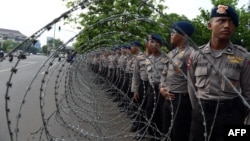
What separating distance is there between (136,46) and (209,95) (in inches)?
167

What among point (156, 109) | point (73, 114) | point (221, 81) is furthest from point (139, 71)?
point (221, 81)

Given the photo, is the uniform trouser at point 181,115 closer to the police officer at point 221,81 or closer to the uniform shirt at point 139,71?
the police officer at point 221,81

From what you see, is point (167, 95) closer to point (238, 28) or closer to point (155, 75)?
point (155, 75)

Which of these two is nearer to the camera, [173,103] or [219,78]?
[219,78]

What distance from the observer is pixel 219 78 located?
3.37 meters

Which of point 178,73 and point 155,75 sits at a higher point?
point 178,73

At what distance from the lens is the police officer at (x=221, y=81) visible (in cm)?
324

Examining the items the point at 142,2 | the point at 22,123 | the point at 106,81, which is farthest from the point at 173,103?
the point at 106,81

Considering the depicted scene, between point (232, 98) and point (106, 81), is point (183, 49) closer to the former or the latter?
point (232, 98)

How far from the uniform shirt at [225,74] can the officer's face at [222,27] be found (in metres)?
0.12

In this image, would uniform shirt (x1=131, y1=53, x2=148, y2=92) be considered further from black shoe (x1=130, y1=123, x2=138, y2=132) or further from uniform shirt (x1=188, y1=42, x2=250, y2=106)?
uniform shirt (x1=188, y1=42, x2=250, y2=106)

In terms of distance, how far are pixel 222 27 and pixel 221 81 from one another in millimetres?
434

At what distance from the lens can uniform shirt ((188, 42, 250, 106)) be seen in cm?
329

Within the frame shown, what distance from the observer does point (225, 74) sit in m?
3.28
